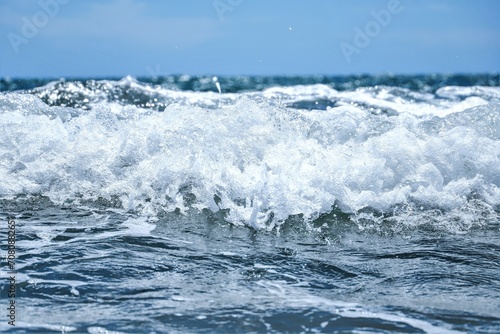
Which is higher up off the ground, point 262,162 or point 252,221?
point 262,162

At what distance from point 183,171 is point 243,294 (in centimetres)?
220

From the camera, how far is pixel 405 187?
4.74 metres

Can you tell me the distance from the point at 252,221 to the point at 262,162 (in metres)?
0.83

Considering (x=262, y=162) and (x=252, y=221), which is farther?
(x=262, y=162)

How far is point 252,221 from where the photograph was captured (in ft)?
14.0

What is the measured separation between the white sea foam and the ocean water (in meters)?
0.02

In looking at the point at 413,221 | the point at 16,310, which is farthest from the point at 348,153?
the point at 16,310

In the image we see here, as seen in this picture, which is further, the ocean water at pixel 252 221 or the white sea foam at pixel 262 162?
the white sea foam at pixel 262 162

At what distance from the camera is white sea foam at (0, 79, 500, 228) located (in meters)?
4.61

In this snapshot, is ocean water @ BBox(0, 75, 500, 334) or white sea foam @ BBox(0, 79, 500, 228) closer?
ocean water @ BBox(0, 75, 500, 334)

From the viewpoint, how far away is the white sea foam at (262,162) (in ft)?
15.1

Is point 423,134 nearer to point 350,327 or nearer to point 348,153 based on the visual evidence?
point 348,153

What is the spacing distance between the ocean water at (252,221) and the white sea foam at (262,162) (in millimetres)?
16

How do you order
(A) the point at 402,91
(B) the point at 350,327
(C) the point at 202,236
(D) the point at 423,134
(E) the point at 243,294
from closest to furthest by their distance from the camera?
(B) the point at 350,327 → (E) the point at 243,294 → (C) the point at 202,236 → (D) the point at 423,134 → (A) the point at 402,91
